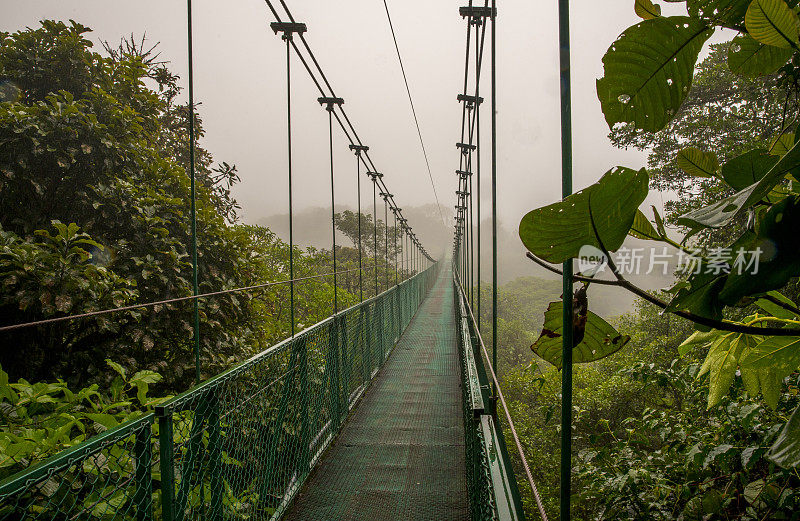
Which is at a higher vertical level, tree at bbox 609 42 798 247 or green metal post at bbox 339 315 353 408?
tree at bbox 609 42 798 247

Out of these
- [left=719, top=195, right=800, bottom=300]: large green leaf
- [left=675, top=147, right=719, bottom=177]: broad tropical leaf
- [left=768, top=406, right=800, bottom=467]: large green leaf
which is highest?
[left=675, top=147, right=719, bottom=177]: broad tropical leaf

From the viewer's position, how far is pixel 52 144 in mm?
2885

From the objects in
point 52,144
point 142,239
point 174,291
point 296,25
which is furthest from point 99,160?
point 296,25

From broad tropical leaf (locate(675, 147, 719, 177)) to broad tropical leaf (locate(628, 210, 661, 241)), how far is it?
0.45 ft

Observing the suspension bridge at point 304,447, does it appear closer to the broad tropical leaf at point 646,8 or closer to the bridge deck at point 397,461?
the bridge deck at point 397,461

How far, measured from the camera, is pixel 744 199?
30cm

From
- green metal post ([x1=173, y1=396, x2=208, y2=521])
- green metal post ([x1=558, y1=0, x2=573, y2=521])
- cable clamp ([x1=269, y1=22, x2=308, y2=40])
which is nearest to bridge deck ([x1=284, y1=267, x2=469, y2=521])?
green metal post ([x1=173, y1=396, x2=208, y2=521])

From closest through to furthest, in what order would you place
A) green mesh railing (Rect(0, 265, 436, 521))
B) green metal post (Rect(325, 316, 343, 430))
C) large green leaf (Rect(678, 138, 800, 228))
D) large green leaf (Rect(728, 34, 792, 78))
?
1. large green leaf (Rect(678, 138, 800, 228))
2. large green leaf (Rect(728, 34, 792, 78))
3. green mesh railing (Rect(0, 265, 436, 521))
4. green metal post (Rect(325, 316, 343, 430))

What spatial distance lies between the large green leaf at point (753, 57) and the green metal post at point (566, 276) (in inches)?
7.0

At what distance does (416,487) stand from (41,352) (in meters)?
2.30

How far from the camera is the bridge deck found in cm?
237

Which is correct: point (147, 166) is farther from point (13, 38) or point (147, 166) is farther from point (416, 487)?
point (416, 487)

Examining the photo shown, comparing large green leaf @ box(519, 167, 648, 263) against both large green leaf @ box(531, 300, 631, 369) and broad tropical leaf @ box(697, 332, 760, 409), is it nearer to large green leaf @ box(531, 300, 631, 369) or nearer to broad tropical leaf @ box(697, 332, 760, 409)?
large green leaf @ box(531, 300, 631, 369)

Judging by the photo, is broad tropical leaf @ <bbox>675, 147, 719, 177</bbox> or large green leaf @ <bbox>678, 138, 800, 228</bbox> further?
broad tropical leaf @ <bbox>675, 147, 719, 177</bbox>
